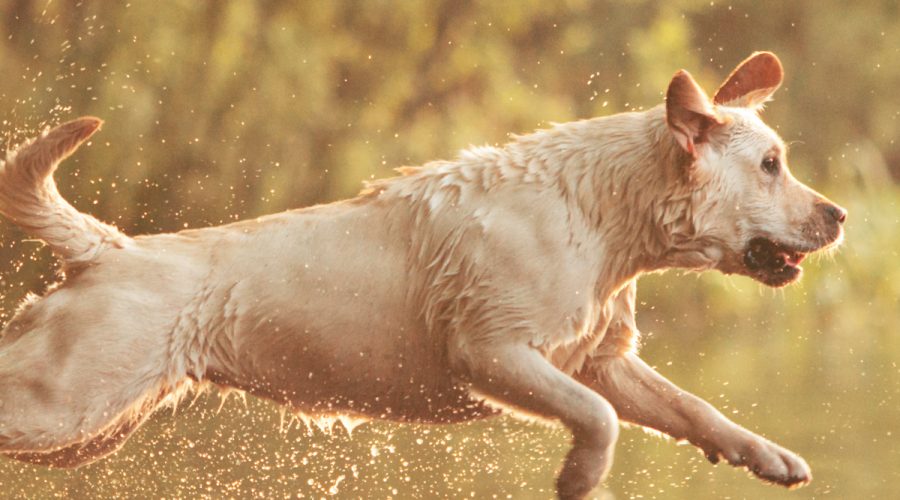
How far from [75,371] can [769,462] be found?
2.50 metres

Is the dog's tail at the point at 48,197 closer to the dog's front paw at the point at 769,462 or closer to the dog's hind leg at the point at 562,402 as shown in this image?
the dog's hind leg at the point at 562,402

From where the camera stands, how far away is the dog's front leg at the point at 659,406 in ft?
17.8

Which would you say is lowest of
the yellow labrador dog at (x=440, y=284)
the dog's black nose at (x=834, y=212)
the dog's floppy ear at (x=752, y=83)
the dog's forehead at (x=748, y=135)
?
the yellow labrador dog at (x=440, y=284)

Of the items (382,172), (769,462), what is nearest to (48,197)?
(769,462)

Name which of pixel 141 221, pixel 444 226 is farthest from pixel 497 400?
pixel 141 221

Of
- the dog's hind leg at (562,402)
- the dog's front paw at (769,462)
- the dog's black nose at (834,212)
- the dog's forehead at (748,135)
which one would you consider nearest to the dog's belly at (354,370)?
the dog's hind leg at (562,402)

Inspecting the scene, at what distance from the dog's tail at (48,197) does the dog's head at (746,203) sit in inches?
85.7

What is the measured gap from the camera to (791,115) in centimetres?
1789

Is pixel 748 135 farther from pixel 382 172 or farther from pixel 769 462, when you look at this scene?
pixel 382 172

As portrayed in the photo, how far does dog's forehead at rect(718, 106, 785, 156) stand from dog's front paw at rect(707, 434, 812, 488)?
106cm

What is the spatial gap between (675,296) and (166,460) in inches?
311

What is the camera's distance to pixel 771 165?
530cm

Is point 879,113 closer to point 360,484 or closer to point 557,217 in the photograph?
point 360,484

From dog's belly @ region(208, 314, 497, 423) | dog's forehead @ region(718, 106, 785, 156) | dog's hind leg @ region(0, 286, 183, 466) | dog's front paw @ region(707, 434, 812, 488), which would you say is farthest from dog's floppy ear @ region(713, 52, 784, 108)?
dog's hind leg @ region(0, 286, 183, 466)
